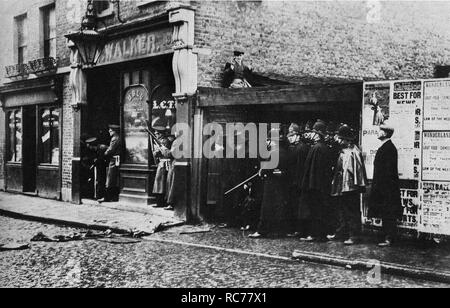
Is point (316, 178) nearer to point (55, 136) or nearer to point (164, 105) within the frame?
point (164, 105)

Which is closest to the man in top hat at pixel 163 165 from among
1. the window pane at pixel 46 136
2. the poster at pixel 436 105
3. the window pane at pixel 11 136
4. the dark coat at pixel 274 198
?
the dark coat at pixel 274 198

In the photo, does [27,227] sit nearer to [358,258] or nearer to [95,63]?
[95,63]

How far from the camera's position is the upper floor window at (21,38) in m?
17.0

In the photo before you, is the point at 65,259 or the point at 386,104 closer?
the point at 65,259

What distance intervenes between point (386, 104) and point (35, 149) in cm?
1205

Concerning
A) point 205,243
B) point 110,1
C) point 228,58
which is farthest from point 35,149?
point 205,243

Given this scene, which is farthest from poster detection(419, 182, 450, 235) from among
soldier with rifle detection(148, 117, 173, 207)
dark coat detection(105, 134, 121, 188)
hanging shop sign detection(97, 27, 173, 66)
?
dark coat detection(105, 134, 121, 188)

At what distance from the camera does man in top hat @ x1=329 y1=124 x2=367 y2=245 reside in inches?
336

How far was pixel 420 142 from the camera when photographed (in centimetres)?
809

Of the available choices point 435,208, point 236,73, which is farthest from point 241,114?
point 435,208

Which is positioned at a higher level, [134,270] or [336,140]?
[336,140]

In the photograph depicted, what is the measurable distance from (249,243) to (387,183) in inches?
94.8

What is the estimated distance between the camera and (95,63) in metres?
14.0

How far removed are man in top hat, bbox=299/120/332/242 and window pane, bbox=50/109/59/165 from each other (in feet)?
→ 29.7
